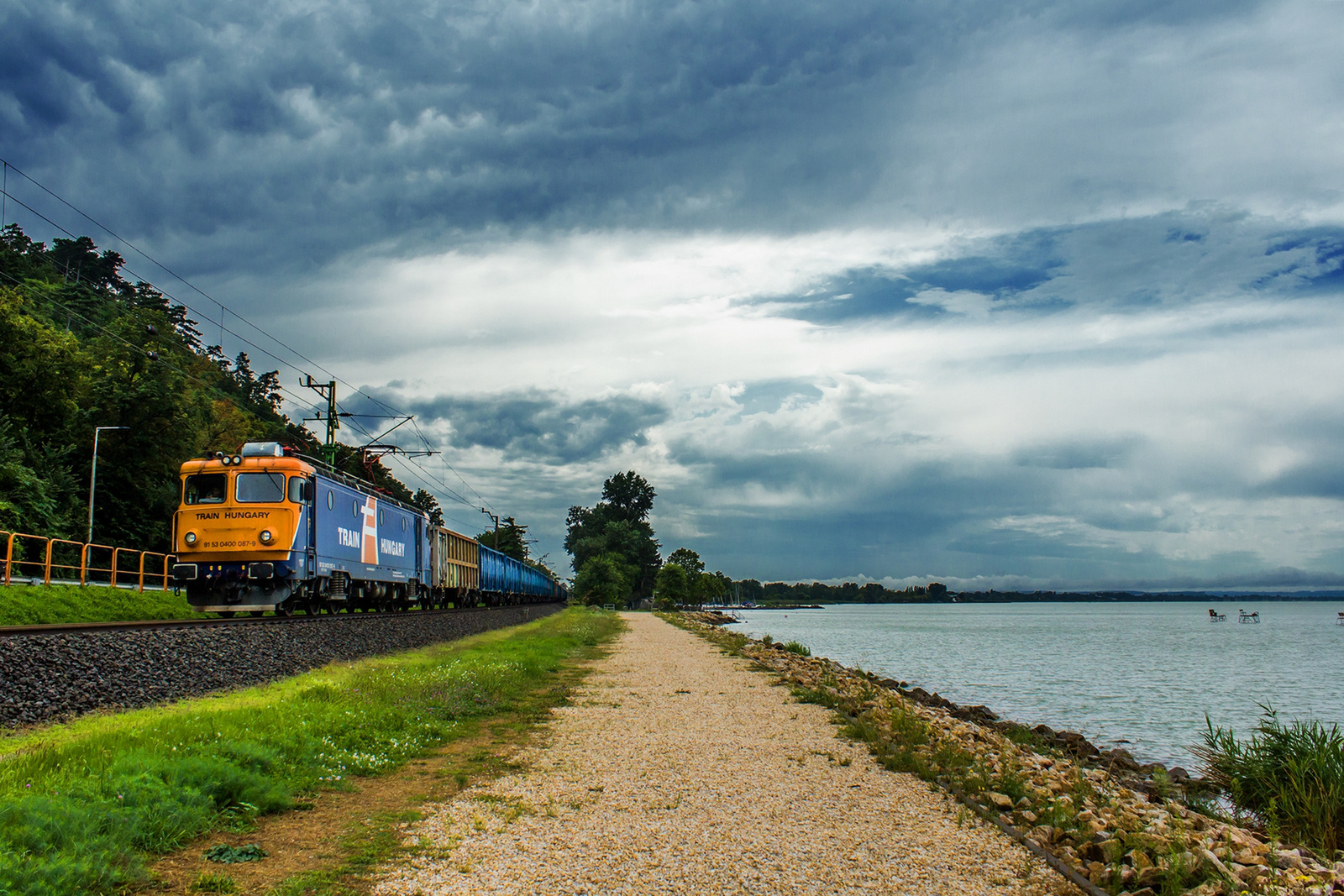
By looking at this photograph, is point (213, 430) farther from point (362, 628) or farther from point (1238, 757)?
point (1238, 757)

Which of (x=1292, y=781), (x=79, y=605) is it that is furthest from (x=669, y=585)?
(x=1292, y=781)

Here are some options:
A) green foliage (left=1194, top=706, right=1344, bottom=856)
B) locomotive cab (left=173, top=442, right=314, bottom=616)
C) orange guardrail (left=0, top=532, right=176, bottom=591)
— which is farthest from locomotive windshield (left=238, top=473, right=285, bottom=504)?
green foliage (left=1194, top=706, right=1344, bottom=856)

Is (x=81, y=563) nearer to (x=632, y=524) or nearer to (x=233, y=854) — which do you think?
(x=233, y=854)

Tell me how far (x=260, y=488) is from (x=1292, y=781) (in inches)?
821

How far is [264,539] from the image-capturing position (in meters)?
20.9

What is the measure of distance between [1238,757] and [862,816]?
25.2ft

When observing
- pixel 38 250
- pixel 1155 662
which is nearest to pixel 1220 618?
pixel 1155 662

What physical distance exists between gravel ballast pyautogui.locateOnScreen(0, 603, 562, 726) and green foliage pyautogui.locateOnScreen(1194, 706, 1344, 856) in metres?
13.5

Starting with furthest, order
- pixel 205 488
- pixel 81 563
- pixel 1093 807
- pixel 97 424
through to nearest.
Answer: pixel 97 424 < pixel 81 563 < pixel 205 488 < pixel 1093 807

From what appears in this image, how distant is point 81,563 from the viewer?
90.9ft

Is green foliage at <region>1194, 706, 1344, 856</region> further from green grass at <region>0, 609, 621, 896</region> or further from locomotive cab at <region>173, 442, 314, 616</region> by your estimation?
locomotive cab at <region>173, 442, 314, 616</region>

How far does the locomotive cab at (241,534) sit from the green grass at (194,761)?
7.30 meters

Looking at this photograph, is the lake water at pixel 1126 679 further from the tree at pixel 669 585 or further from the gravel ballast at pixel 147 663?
the tree at pixel 669 585

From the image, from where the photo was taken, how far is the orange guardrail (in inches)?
969
